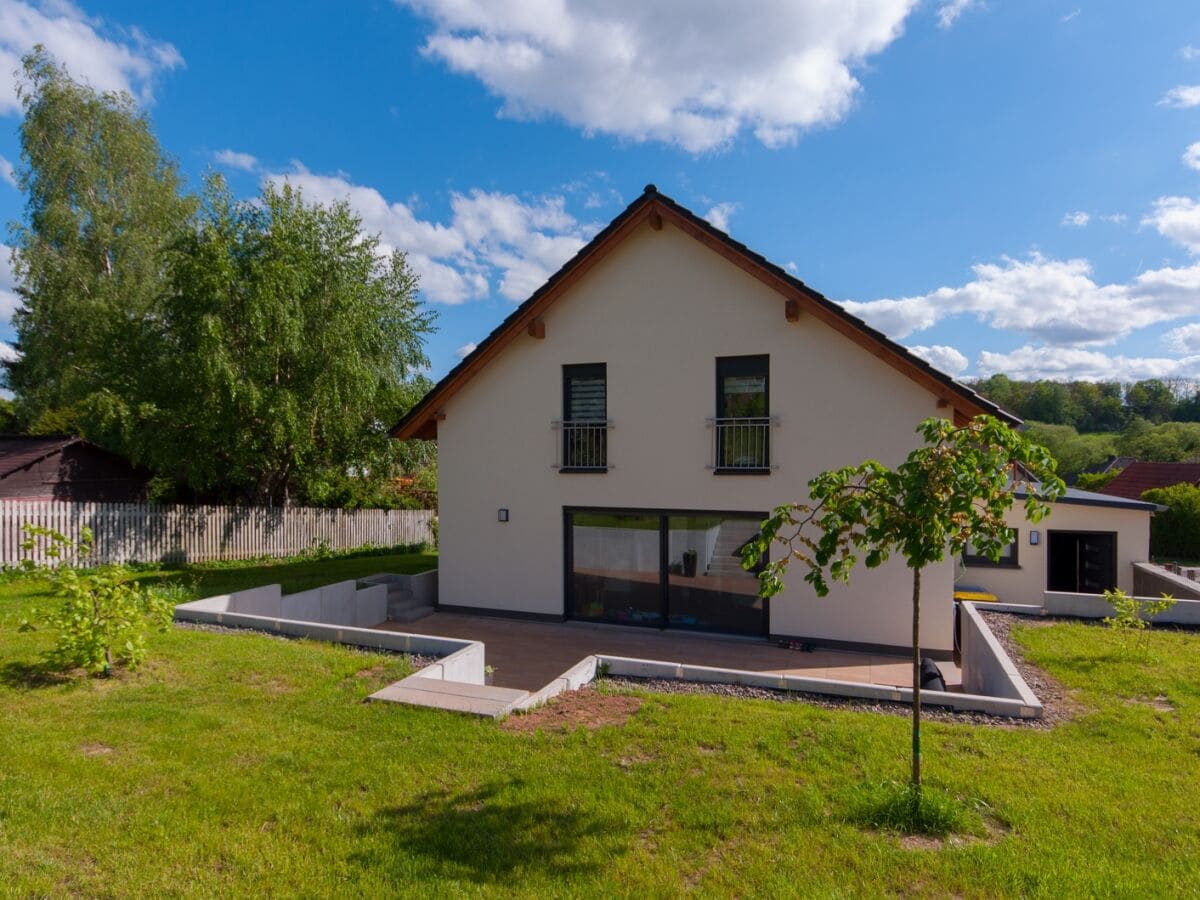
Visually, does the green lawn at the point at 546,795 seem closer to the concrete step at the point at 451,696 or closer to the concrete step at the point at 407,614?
the concrete step at the point at 451,696

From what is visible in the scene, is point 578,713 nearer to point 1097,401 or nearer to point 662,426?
point 662,426

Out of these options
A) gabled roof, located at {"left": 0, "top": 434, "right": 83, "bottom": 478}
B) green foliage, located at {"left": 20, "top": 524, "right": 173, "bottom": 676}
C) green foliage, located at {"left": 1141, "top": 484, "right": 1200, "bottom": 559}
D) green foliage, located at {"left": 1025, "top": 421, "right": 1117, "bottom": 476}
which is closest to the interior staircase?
green foliage, located at {"left": 20, "top": 524, "right": 173, "bottom": 676}

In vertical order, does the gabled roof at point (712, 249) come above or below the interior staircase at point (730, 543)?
above

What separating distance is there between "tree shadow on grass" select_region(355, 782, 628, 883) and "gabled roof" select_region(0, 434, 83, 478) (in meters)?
18.8

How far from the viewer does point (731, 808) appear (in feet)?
12.9

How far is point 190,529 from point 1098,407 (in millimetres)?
112886

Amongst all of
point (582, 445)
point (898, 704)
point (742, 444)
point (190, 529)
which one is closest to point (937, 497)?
point (898, 704)

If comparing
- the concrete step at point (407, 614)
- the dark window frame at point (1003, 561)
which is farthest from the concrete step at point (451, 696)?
the dark window frame at point (1003, 561)

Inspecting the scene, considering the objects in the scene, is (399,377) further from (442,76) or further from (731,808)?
(731,808)

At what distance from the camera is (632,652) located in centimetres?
918

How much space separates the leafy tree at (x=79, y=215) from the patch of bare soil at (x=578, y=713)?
22158 millimetres

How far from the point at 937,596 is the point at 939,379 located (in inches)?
120

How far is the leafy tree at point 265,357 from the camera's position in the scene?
15.0 meters

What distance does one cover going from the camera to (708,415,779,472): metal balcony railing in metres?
9.72
